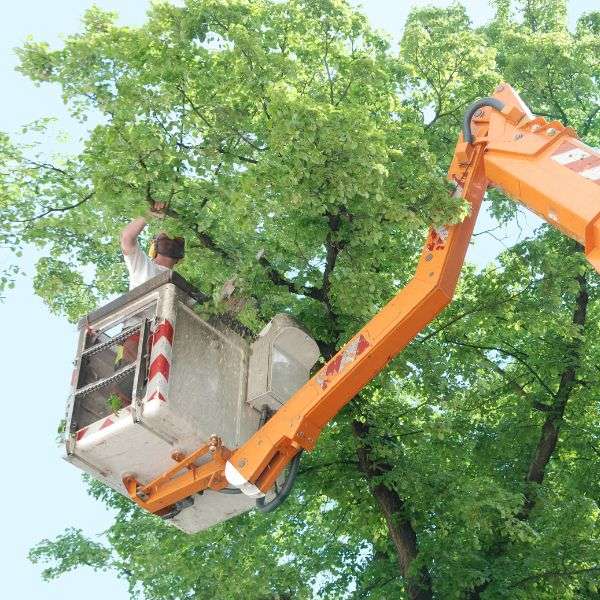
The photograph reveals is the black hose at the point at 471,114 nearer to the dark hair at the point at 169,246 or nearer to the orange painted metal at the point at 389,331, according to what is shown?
the orange painted metal at the point at 389,331

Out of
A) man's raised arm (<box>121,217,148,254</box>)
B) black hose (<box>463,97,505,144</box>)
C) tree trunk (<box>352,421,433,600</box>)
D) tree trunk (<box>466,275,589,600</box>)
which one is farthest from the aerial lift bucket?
tree trunk (<box>466,275,589,600</box>)

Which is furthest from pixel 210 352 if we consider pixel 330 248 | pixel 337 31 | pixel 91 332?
pixel 337 31

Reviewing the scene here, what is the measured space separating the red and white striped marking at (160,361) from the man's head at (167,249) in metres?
1.80

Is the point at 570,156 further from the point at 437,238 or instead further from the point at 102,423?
the point at 102,423

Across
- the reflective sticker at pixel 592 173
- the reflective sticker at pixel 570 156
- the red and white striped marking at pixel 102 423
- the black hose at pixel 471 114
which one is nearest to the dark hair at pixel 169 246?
the red and white striped marking at pixel 102 423

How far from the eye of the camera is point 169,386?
860cm

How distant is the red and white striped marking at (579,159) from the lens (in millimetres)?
7242

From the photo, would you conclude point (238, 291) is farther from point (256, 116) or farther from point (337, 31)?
point (337, 31)

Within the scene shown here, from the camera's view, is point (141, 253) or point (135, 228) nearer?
point (141, 253)

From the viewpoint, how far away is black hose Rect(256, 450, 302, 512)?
9031 millimetres

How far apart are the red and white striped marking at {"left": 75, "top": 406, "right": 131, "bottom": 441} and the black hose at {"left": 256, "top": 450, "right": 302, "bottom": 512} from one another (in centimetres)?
151

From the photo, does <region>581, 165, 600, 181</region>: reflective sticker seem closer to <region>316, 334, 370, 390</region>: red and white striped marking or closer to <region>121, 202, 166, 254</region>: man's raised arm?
<region>316, 334, 370, 390</region>: red and white striped marking

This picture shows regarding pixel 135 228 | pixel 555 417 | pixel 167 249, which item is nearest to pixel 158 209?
pixel 135 228

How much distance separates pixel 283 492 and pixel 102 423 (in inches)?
65.6
